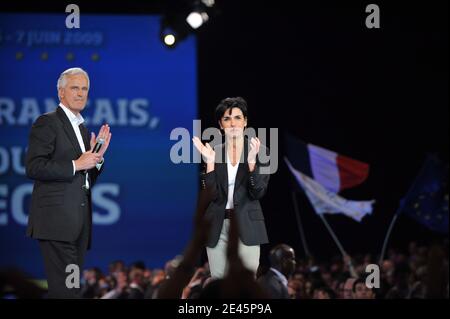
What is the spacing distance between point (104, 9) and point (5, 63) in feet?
5.16

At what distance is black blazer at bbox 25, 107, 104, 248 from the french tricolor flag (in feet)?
24.3

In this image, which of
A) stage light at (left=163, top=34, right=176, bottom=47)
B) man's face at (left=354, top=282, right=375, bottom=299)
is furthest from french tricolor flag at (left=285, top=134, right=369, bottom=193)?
stage light at (left=163, top=34, right=176, bottom=47)

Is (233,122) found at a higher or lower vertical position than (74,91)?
lower

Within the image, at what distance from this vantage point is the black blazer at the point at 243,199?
5.30 metres

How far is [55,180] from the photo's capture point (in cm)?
496

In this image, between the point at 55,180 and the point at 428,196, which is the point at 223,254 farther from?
the point at 428,196

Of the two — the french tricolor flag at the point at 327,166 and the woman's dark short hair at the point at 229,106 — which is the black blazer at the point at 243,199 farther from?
the french tricolor flag at the point at 327,166

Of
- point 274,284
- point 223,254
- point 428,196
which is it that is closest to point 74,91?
point 223,254

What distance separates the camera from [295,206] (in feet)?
45.6

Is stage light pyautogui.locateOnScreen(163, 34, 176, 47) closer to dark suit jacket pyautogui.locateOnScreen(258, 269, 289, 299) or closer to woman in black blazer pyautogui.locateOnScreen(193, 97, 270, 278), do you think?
woman in black blazer pyautogui.locateOnScreen(193, 97, 270, 278)

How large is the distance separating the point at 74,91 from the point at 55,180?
0.55 meters

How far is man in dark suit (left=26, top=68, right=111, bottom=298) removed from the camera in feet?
16.1

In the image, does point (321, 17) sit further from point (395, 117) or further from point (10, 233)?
point (10, 233)
